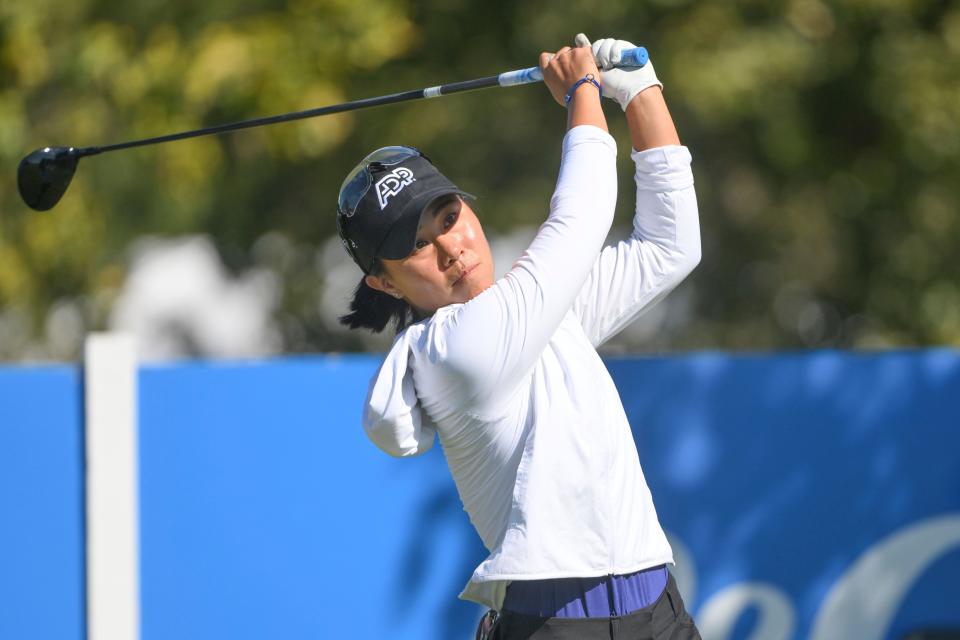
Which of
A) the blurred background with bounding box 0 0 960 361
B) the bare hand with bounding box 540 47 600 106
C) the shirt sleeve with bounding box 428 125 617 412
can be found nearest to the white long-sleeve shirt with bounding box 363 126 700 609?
the shirt sleeve with bounding box 428 125 617 412

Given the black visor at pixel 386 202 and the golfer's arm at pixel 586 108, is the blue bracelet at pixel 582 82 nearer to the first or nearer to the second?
the golfer's arm at pixel 586 108

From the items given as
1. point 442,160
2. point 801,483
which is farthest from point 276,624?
point 442,160

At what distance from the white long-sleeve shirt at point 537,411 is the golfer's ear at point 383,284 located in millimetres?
126

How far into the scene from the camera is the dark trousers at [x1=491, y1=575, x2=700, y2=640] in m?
1.90

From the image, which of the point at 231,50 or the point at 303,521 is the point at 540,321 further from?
the point at 231,50

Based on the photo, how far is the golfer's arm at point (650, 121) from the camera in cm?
210

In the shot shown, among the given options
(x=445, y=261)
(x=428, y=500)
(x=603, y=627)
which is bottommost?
(x=603, y=627)

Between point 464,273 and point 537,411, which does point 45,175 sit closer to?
point 464,273

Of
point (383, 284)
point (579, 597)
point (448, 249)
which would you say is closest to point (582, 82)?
point (448, 249)

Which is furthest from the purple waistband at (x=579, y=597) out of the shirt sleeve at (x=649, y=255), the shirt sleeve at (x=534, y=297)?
the shirt sleeve at (x=649, y=255)

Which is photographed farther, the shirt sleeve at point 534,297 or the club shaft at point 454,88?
the club shaft at point 454,88

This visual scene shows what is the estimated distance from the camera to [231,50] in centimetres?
574

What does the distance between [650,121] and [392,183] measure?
46cm

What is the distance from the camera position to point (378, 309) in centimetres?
224
